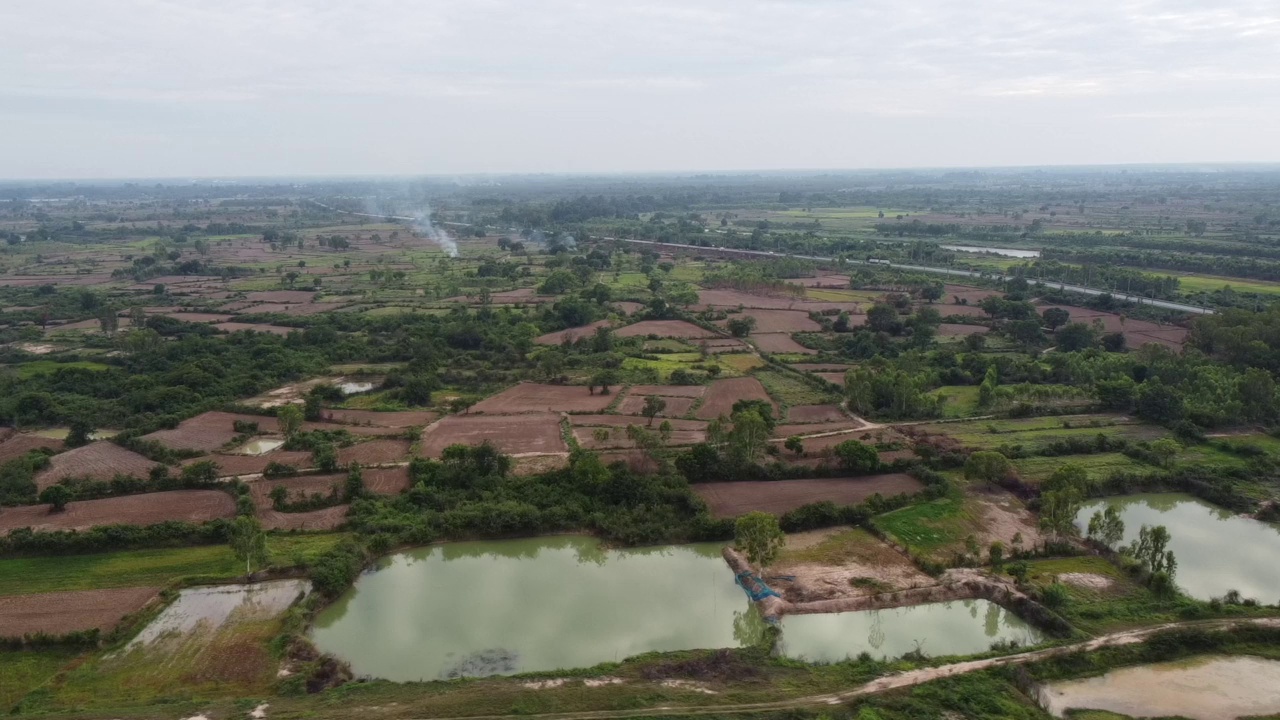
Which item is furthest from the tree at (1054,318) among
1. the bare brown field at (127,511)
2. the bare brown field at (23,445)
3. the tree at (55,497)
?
the bare brown field at (23,445)

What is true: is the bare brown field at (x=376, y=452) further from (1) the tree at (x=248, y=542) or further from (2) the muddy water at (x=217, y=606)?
(2) the muddy water at (x=217, y=606)

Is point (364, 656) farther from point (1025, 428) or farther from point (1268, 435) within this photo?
point (1268, 435)

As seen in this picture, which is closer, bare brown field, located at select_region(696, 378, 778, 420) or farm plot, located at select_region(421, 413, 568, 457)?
farm plot, located at select_region(421, 413, 568, 457)

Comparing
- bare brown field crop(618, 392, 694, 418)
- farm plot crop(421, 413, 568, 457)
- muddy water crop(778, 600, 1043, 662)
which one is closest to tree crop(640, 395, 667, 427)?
bare brown field crop(618, 392, 694, 418)

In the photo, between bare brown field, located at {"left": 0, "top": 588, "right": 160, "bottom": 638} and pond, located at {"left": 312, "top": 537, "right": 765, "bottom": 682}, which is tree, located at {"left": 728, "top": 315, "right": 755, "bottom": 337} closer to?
pond, located at {"left": 312, "top": 537, "right": 765, "bottom": 682}

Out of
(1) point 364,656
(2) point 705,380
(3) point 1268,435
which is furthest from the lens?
(2) point 705,380

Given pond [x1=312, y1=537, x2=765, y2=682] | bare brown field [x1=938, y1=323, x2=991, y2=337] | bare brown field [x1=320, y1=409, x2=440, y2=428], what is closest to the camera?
pond [x1=312, y1=537, x2=765, y2=682]

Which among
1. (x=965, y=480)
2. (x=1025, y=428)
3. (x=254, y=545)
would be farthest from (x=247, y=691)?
(x=1025, y=428)
